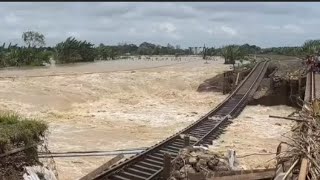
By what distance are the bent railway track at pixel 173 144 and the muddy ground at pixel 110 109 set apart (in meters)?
0.69

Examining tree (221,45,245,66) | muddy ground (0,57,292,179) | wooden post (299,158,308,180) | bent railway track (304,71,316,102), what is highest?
tree (221,45,245,66)

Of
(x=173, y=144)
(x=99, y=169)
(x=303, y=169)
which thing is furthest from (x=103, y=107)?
(x=303, y=169)

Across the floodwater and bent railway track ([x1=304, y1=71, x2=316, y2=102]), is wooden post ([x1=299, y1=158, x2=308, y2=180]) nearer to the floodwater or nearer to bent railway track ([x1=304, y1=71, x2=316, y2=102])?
the floodwater

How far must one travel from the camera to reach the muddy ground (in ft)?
52.1

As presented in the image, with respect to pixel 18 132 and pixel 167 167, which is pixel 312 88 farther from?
pixel 18 132

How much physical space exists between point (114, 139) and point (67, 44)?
122 ft

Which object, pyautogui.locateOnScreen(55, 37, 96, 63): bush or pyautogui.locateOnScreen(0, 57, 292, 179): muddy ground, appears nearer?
pyautogui.locateOnScreen(0, 57, 292, 179): muddy ground

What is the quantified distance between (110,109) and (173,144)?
9884mm

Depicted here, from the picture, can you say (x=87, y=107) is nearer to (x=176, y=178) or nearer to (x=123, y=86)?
(x=123, y=86)

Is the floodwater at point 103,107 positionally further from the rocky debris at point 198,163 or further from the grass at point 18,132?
the rocky debris at point 198,163

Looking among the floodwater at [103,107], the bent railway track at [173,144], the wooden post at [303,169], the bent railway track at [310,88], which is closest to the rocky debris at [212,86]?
the floodwater at [103,107]

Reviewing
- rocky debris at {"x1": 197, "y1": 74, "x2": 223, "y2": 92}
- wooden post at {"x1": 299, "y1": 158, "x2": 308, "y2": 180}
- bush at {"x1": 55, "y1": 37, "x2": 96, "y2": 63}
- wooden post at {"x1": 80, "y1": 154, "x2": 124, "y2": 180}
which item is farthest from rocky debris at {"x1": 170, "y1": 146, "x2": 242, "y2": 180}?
bush at {"x1": 55, "y1": 37, "x2": 96, "y2": 63}

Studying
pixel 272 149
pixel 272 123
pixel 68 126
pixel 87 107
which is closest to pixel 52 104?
pixel 87 107

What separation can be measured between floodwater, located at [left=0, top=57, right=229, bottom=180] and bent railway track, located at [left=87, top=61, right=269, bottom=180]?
1.10m
